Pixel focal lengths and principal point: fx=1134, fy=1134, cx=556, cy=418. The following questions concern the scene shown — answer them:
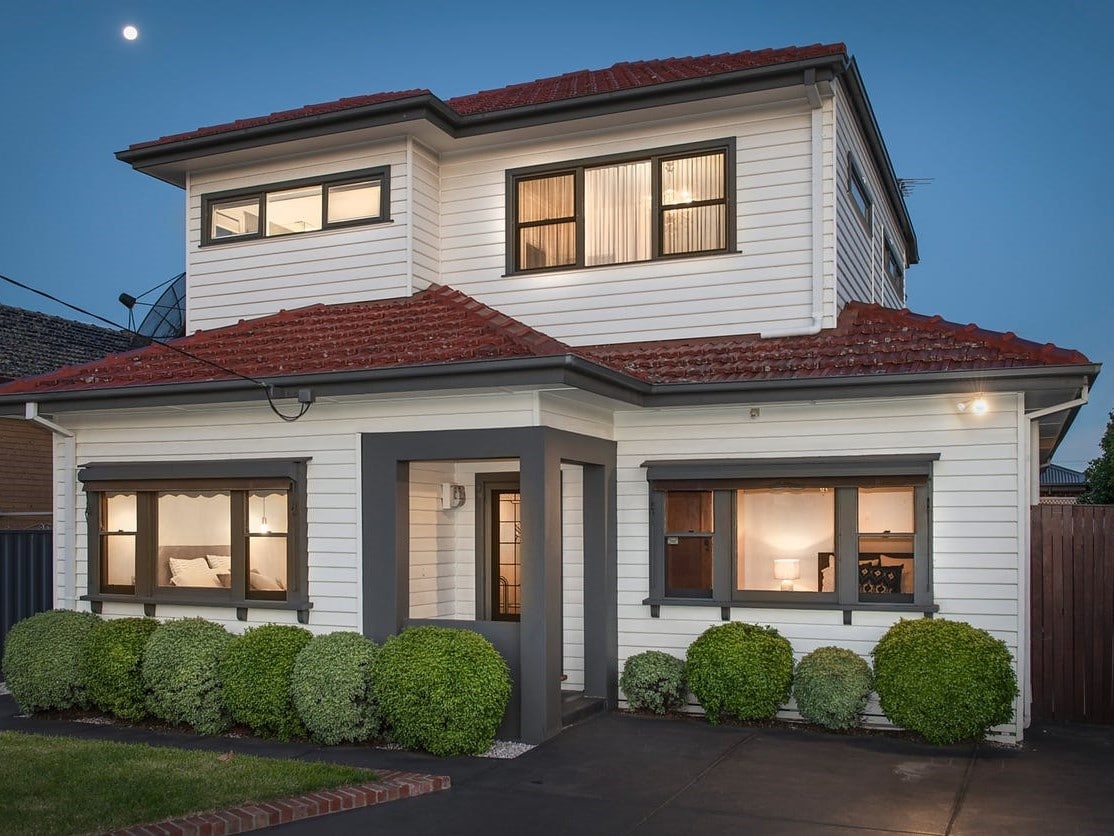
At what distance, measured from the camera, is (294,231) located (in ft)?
45.0

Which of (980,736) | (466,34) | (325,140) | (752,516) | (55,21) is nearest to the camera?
(980,736)

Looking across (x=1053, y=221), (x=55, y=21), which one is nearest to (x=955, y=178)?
(x=1053, y=221)

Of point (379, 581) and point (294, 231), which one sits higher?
point (294, 231)

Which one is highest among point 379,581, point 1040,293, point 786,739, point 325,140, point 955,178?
point 955,178

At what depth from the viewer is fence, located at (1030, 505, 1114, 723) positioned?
10820 mm

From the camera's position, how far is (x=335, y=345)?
37.4 ft

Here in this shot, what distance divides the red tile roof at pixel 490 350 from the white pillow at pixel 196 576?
1942 millimetres

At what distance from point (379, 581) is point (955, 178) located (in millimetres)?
112358

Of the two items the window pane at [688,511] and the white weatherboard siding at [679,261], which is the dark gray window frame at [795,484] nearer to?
the window pane at [688,511]

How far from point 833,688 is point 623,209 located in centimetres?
566

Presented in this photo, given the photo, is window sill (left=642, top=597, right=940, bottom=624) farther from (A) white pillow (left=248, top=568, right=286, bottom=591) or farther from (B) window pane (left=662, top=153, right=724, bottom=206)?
(B) window pane (left=662, top=153, right=724, bottom=206)

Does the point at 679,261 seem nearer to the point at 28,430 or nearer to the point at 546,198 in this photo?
the point at 546,198

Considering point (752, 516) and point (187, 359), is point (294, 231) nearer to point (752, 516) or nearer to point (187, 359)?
point (187, 359)

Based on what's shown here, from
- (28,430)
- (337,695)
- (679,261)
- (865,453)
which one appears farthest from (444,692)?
(28,430)
